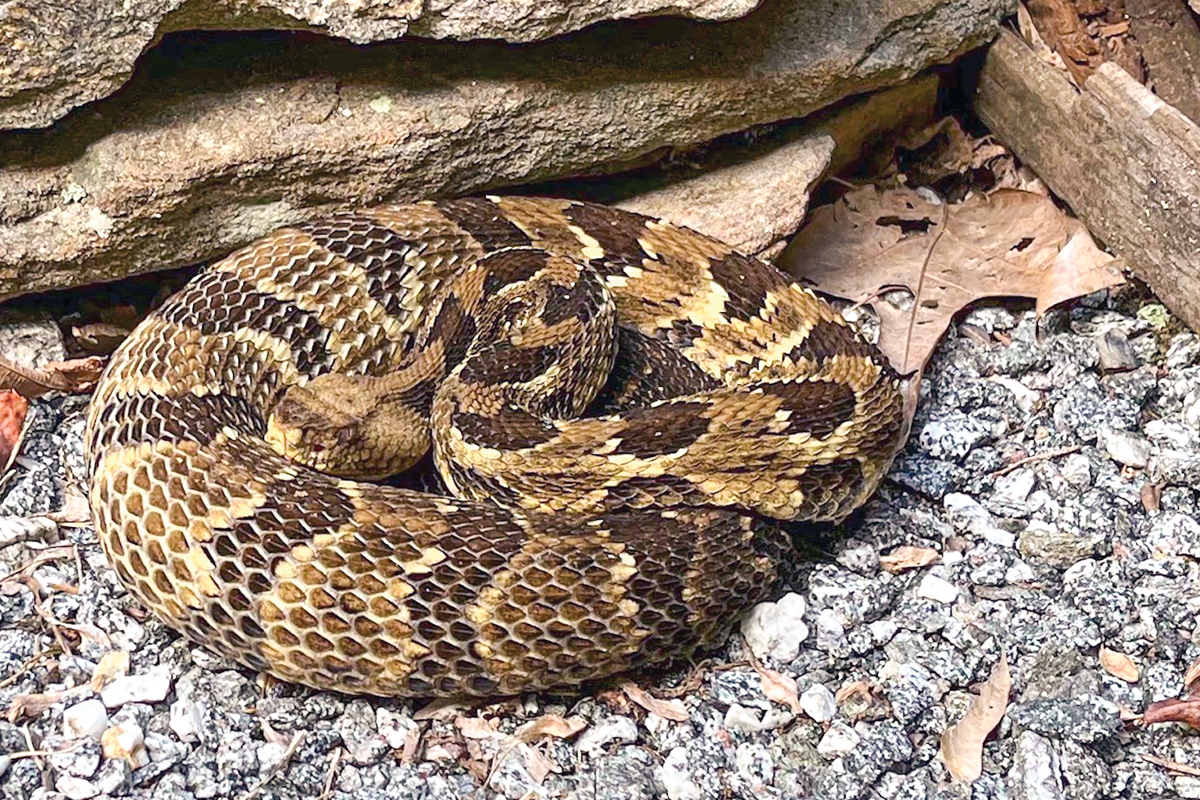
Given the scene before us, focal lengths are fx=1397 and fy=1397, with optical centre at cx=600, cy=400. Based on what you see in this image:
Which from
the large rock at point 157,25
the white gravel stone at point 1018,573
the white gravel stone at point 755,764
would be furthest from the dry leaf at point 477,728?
the large rock at point 157,25

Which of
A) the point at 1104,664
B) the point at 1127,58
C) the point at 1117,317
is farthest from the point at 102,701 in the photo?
the point at 1127,58

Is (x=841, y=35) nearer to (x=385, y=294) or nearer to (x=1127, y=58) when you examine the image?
(x=1127, y=58)

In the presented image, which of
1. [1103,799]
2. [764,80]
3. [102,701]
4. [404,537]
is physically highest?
[764,80]

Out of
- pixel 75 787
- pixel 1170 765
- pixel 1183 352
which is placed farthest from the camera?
pixel 1183 352

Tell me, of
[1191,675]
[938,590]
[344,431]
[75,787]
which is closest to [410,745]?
[75,787]

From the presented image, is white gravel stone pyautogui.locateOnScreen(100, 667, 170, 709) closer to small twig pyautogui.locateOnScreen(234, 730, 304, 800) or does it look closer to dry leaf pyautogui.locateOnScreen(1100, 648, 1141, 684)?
small twig pyautogui.locateOnScreen(234, 730, 304, 800)

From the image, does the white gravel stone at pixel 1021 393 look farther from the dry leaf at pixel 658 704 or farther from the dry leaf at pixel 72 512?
the dry leaf at pixel 72 512

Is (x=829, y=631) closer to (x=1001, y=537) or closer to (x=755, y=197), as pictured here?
(x=1001, y=537)
